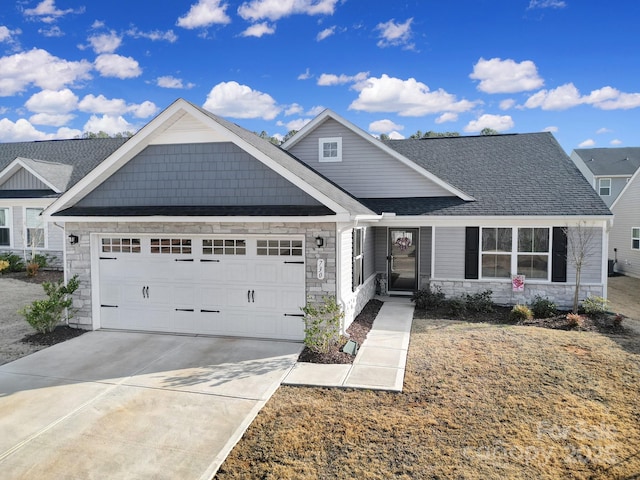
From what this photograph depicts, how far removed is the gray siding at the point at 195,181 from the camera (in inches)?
371

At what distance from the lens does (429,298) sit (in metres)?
12.2

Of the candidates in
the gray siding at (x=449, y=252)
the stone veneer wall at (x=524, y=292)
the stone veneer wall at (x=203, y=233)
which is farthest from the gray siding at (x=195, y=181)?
the stone veneer wall at (x=524, y=292)

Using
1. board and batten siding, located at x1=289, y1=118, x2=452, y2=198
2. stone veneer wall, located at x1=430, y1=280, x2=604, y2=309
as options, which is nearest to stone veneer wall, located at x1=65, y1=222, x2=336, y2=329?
stone veneer wall, located at x1=430, y1=280, x2=604, y2=309

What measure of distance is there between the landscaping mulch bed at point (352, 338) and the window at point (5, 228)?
644 inches

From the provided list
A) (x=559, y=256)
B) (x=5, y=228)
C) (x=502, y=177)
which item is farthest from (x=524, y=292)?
(x=5, y=228)

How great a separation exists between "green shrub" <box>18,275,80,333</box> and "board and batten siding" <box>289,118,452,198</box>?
8110mm

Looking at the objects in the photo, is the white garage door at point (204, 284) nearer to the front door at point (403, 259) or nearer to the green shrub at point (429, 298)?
the green shrub at point (429, 298)

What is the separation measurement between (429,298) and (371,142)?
5278mm

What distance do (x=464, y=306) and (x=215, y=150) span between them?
7.52m

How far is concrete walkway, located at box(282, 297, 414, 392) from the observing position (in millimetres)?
6781

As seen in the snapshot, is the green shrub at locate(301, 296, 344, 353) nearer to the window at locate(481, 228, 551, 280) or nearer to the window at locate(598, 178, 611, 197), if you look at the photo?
the window at locate(481, 228, 551, 280)

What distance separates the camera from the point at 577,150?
32.9 m

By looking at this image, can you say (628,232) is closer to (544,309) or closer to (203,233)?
(544,309)

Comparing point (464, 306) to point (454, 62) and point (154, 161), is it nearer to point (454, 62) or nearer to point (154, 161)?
point (154, 161)
